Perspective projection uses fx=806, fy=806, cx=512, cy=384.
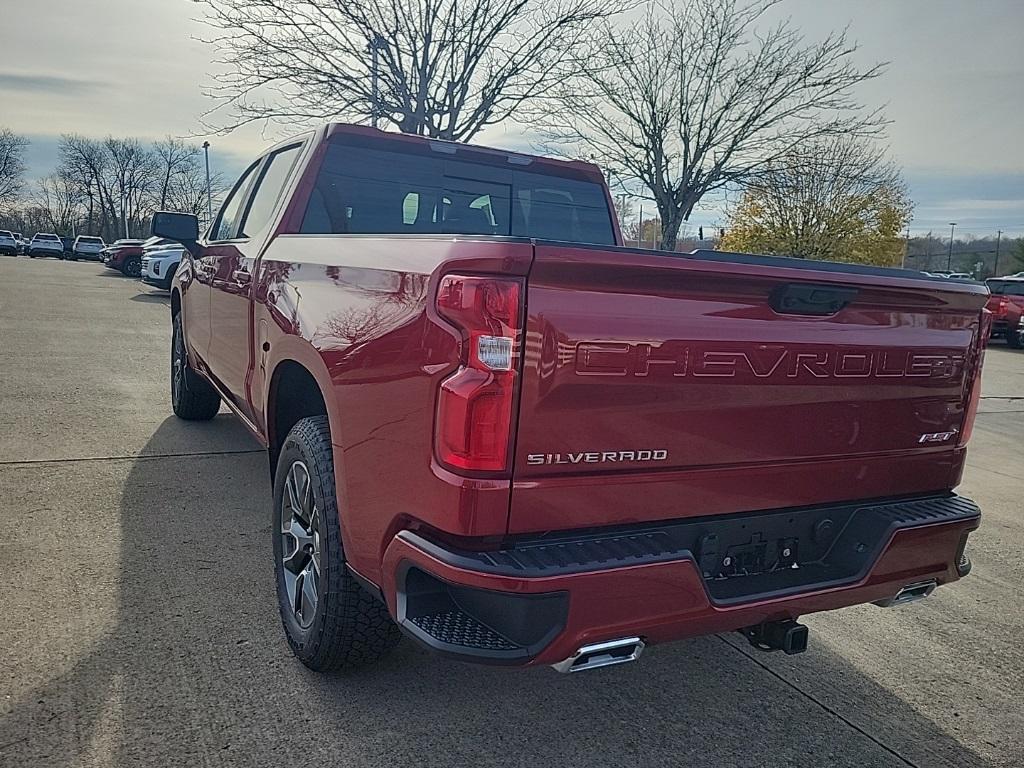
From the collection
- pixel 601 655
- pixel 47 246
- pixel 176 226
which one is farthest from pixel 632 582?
pixel 47 246

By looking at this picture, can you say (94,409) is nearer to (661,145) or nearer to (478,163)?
(478,163)

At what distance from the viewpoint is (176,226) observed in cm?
485

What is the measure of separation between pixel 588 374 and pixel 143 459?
13.9ft

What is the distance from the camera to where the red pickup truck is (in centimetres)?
197

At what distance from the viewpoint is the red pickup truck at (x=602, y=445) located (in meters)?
1.97

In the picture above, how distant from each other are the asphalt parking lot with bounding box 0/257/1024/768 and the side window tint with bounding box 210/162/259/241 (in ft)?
5.50

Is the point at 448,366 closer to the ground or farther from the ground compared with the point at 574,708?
farther from the ground

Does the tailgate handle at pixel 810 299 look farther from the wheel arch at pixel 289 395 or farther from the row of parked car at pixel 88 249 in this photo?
the row of parked car at pixel 88 249

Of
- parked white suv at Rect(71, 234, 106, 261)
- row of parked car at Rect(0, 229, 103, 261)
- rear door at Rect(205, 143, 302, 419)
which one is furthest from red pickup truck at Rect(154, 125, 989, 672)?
row of parked car at Rect(0, 229, 103, 261)

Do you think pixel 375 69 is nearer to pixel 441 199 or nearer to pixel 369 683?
pixel 441 199

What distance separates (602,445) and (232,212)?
397 cm

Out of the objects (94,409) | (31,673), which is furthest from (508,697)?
(94,409)

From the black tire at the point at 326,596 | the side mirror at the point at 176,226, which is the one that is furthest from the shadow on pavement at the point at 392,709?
the side mirror at the point at 176,226

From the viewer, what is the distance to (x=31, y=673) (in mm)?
2717
